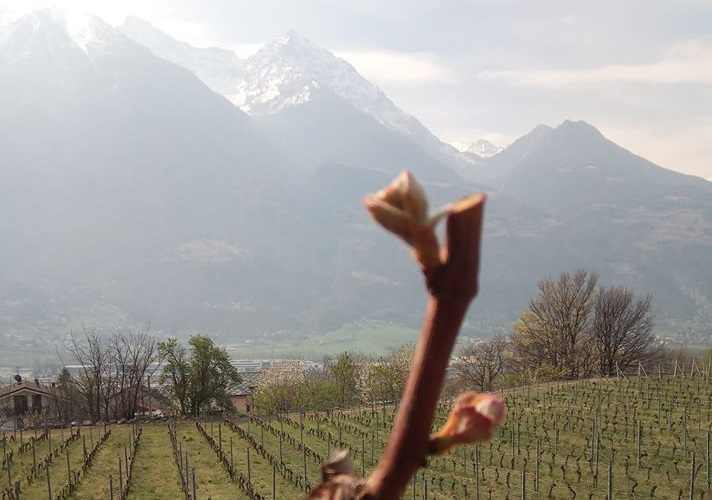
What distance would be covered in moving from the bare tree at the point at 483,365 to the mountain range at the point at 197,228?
313 feet

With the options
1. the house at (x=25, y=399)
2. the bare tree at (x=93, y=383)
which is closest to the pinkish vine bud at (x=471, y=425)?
the bare tree at (x=93, y=383)

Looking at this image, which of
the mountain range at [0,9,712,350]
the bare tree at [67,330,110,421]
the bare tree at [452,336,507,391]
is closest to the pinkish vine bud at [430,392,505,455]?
the bare tree at [67,330,110,421]

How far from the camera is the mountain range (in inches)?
5290

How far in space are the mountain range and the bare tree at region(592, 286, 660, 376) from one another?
97568mm

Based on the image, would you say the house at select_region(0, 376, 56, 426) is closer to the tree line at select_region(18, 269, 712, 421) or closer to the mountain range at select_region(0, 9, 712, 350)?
the tree line at select_region(18, 269, 712, 421)

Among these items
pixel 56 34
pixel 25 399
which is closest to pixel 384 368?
pixel 25 399

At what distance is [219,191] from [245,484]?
506ft

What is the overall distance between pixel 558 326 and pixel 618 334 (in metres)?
3.26

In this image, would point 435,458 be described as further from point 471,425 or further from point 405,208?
point 405,208

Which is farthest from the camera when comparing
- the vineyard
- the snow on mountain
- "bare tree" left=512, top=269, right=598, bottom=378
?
the snow on mountain

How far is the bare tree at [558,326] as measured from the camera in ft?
110

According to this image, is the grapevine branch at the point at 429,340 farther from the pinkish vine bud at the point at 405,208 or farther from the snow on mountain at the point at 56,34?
the snow on mountain at the point at 56,34

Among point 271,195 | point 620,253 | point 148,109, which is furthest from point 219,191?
point 620,253

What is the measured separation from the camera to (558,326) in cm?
3372
